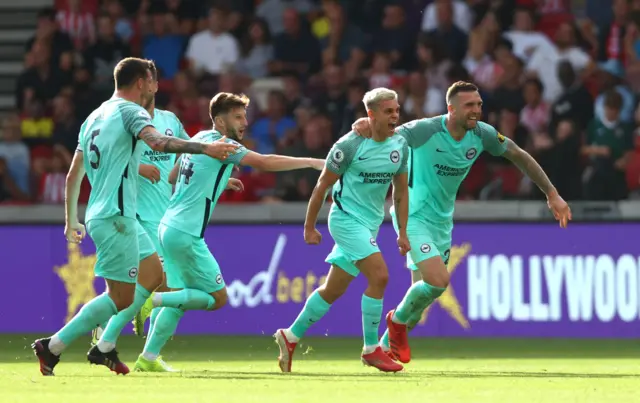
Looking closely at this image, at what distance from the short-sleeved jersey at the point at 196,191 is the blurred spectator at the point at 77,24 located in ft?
29.6

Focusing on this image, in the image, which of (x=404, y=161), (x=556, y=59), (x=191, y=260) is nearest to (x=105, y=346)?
(x=191, y=260)

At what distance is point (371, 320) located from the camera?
10.3 meters

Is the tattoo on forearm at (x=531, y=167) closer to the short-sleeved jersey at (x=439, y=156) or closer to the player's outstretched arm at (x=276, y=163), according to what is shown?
the short-sleeved jersey at (x=439, y=156)

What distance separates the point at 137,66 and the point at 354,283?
18.1ft

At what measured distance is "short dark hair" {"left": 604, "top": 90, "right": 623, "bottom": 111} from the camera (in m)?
16.1

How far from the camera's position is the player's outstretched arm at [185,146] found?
8820 mm

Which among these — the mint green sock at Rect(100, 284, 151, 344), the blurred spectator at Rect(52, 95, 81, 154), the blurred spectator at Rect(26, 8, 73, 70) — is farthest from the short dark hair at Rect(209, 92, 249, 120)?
the blurred spectator at Rect(26, 8, 73, 70)

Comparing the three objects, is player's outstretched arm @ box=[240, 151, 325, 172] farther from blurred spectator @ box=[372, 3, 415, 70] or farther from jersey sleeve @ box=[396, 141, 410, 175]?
blurred spectator @ box=[372, 3, 415, 70]

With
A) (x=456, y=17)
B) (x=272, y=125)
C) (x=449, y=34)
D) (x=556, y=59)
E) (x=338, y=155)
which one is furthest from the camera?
(x=456, y=17)

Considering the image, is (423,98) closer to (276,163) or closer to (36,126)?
(36,126)

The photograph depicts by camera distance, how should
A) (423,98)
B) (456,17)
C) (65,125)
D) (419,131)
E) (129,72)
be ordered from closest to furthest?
(129,72) → (419,131) → (423,98) → (65,125) → (456,17)

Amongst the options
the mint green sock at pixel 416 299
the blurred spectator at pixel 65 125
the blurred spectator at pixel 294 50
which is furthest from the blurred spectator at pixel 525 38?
the mint green sock at pixel 416 299

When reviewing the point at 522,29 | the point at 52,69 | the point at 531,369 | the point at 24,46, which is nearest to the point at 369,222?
the point at 531,369

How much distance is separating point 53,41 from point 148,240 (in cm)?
899
